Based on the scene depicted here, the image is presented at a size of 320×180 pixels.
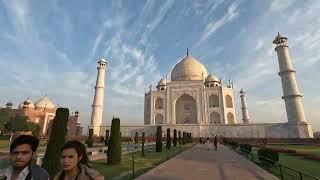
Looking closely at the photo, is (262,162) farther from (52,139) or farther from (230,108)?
(230,108)

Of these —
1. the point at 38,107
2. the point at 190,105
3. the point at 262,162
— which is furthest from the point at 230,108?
the point at 38,107

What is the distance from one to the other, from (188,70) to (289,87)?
20631mm

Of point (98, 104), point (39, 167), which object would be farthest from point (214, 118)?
point (39, 167)

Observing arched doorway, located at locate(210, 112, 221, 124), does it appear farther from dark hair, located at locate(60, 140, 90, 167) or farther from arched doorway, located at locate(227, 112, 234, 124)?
dark hair, located at locate(60, 140, 90, 167)

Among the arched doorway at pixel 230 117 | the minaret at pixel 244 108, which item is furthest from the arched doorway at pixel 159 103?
the minaret at pixel 244 108

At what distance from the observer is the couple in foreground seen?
211 centimetres

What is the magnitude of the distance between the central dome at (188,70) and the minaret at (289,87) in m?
17.3

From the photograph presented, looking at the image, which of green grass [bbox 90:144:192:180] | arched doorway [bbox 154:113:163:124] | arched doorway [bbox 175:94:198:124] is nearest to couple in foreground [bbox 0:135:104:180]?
green grass [bbox 90:144:192:180]

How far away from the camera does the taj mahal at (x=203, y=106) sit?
116 ft

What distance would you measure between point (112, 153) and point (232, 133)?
3047 centimetres

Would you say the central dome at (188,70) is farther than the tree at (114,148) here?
Yes

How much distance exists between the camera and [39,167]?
217cm

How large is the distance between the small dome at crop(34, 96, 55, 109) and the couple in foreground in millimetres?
58489

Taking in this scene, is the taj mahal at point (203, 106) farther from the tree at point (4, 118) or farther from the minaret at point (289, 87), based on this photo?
the tree at point (4, 118)
